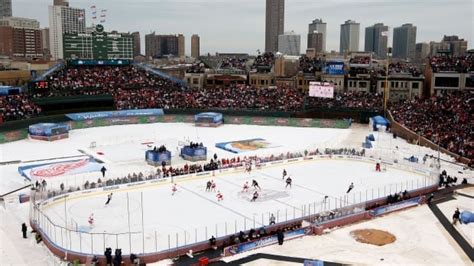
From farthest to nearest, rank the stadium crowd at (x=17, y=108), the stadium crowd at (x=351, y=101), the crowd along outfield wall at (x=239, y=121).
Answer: the stadium crowd at (x=351, y=101), the crowd along outfield wall at (x=239, y=121), the stadium crowd at (x=17, y=108)

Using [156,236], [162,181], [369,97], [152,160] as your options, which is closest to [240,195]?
[162,181]

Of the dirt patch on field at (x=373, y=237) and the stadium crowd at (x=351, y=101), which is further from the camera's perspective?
the stadium crowd at (x=351, y=101)

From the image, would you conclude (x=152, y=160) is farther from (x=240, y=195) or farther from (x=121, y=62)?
(x=121, y=62)

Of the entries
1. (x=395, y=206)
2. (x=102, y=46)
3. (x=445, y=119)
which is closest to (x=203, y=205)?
(x=395, y=206)

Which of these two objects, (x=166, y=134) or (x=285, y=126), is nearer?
(x=166, y=134)

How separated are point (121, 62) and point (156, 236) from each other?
2945 inches

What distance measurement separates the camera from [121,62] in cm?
9675

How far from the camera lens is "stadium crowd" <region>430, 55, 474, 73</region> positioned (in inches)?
3361

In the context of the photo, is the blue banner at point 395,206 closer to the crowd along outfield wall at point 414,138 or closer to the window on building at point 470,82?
the crowd along outfield wall at point 414,138

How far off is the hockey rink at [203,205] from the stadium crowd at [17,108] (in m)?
34.2

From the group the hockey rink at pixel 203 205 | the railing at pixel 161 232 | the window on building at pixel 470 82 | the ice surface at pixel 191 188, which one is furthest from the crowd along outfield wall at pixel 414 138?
the window on building at pixel 470 82

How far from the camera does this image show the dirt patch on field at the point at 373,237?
2703 centimetres

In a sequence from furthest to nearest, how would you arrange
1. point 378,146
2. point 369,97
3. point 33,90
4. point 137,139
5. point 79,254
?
point 369,97, point 33,90, point 137,139, point 378,146, point 79,254

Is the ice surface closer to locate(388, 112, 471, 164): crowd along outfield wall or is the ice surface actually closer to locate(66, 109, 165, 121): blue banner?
locate(388, 112, 471, 164): crowd along outfield wall
